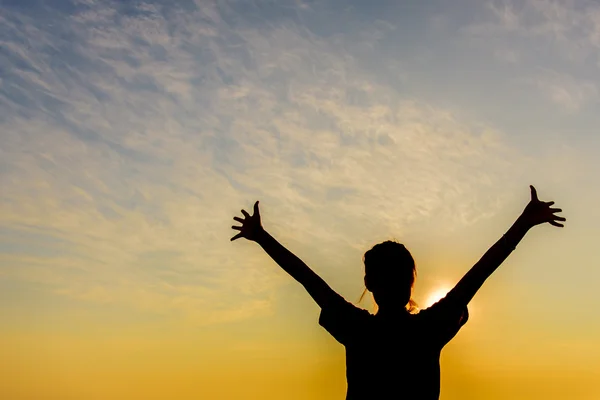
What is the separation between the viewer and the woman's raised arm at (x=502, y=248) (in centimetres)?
486

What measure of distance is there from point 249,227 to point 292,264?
2.88 feet

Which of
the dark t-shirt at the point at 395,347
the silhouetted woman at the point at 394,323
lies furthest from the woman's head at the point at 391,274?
the dark t-shirt at the point at 395,347

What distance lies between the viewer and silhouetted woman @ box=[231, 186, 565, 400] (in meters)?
4.67

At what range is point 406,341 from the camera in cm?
473

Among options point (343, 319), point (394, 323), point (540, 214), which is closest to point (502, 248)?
point (540, 214)

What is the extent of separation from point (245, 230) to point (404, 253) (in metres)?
1.72

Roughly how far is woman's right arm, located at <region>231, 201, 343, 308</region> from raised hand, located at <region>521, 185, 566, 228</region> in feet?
6.22

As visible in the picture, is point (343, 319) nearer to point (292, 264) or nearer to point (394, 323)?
point (394, 323)

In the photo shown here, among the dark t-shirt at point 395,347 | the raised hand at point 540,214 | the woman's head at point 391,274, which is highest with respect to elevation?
the raised hand at point 540,214

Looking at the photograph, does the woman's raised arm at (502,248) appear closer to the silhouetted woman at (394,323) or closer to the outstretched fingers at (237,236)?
the silhouetted woman at (394,323)

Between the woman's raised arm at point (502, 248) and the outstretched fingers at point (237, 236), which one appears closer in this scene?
the woman's raised arm at point (502, 248)

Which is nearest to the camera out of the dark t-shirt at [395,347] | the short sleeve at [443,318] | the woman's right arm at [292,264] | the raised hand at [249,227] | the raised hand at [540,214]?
the dark t-shirt at [395,347]

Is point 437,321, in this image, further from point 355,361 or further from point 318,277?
point 318,277

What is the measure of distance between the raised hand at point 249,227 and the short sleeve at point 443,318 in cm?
181
